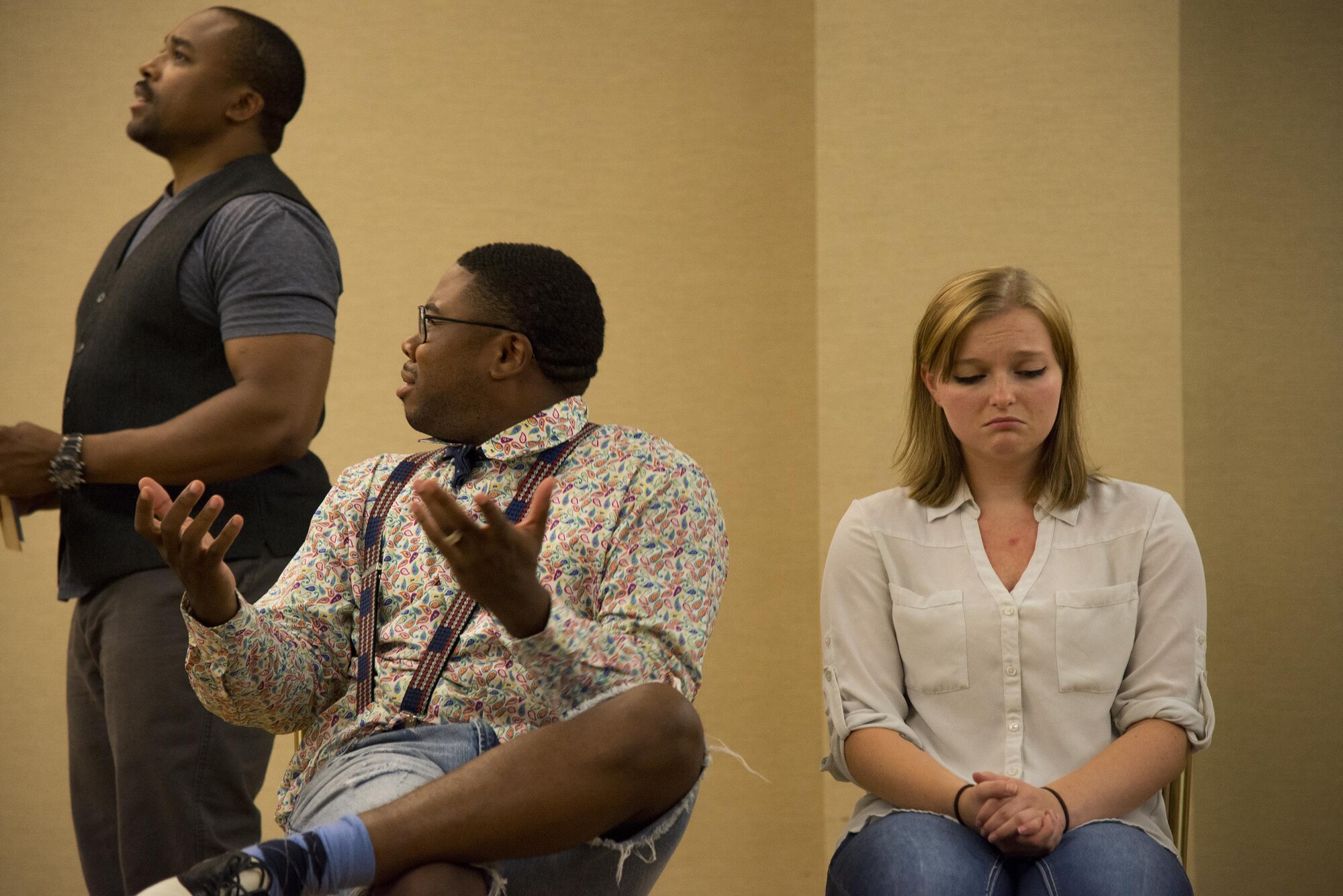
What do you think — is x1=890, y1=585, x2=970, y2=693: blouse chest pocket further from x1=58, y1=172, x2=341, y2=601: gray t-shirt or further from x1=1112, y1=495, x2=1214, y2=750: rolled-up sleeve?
x1=58, y1=172, x2=341, y2=601: gray t-shirt

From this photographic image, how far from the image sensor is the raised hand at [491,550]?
1436 mm

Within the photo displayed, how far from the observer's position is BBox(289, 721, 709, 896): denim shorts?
1.58m

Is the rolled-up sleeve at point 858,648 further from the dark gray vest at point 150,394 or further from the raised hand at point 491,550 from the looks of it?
the dark gray vest at point 150,394

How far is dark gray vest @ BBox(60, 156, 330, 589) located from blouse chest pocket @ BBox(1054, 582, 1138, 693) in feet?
4.14

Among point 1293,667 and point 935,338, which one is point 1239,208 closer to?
point 1293,667

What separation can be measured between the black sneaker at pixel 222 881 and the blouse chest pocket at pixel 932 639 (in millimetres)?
969

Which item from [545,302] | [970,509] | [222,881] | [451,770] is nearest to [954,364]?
[970,509]

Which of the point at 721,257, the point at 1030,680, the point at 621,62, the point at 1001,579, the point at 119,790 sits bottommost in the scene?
the point at 119,790

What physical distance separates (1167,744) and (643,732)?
0.78m

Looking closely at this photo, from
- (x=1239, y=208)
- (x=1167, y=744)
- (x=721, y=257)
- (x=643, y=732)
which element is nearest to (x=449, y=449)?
(x=643, y=732)

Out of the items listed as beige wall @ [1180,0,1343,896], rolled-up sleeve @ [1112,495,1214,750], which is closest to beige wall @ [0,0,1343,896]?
beige wall @ [1180,0,1343,896]

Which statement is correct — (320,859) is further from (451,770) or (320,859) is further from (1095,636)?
(1095,636)

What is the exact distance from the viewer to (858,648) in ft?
6.39

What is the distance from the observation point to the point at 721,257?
11.1 ft
